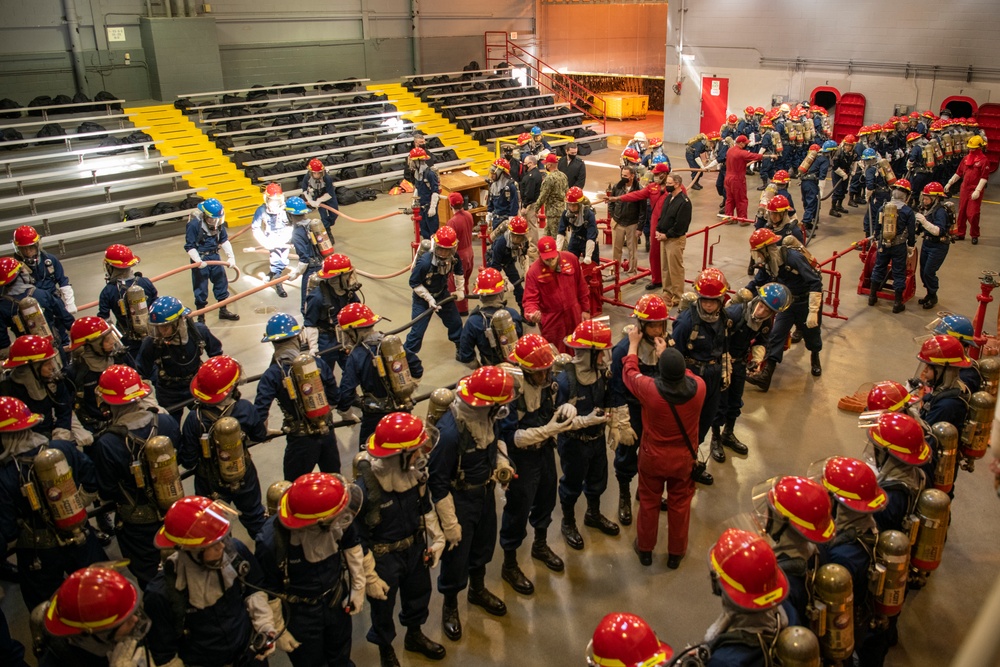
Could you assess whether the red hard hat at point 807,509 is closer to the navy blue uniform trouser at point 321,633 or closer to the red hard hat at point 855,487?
the red hard hat at point 855,487

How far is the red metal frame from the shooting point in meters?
28.2

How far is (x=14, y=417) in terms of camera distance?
533 cm

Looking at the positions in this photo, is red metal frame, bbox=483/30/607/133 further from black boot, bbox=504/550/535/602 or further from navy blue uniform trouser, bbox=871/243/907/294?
black boot, bbox=504/550/535/602

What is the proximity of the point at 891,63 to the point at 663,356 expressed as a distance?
1944 centimetres

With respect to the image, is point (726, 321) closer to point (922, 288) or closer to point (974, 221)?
point (922, 288)

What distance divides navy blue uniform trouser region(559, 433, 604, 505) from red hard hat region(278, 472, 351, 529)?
2404 mm

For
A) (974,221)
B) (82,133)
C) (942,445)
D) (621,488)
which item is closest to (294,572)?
(621,488)

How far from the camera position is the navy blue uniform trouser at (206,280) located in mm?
11164

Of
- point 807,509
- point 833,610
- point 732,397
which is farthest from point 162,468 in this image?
point 732,397

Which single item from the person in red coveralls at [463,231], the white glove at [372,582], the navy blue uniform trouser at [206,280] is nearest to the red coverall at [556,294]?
the person in red coveralls at [463,231]

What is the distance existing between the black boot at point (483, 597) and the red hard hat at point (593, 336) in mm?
1926

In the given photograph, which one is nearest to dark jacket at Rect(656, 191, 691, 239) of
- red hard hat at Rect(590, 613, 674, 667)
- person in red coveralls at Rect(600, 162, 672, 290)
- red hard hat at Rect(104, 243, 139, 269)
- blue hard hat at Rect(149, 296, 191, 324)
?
person in red coveralls at Rect(600, 162, 672, 290)

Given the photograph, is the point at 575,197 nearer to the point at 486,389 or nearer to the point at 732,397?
the point at 732,397

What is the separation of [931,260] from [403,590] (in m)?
9.71
